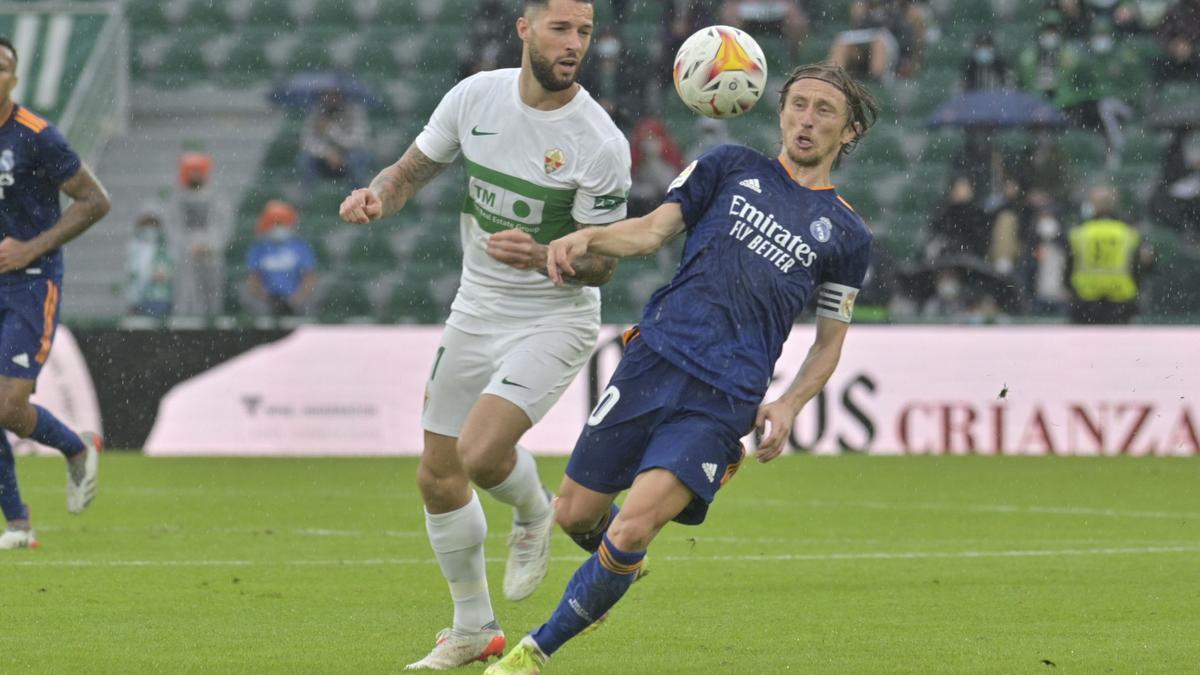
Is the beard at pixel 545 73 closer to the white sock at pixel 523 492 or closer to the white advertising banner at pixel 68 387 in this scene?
the white sock at pixel 523 492

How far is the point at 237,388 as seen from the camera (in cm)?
1823

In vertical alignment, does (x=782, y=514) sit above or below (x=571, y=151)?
below

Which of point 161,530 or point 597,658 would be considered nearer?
point 597,658

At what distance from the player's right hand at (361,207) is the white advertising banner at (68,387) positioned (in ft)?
38.5

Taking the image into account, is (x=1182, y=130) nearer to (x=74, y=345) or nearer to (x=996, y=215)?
(x=996, y=215)

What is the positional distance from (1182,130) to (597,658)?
16.3m

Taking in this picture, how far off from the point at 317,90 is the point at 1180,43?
9.78 m

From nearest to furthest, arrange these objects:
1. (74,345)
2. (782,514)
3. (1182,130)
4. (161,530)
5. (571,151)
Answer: (571,151)
(161,530)
(782,514)
(74,345)
(1182,130)

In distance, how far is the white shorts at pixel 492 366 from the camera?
7430 mm

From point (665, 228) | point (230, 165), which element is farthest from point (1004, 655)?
point (230, 165)

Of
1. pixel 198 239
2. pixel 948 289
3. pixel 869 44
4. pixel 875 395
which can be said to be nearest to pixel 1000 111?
pixel 869 44

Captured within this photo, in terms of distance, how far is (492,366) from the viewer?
7.57 metres

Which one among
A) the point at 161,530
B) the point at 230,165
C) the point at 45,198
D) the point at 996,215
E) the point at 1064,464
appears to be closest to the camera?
the point at 45,198

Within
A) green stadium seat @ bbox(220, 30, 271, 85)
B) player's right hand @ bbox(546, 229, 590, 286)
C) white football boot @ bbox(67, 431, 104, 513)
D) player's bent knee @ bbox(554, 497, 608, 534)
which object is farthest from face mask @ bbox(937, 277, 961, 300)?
player's right hand @ bbox(546, 229, 590, 286)
